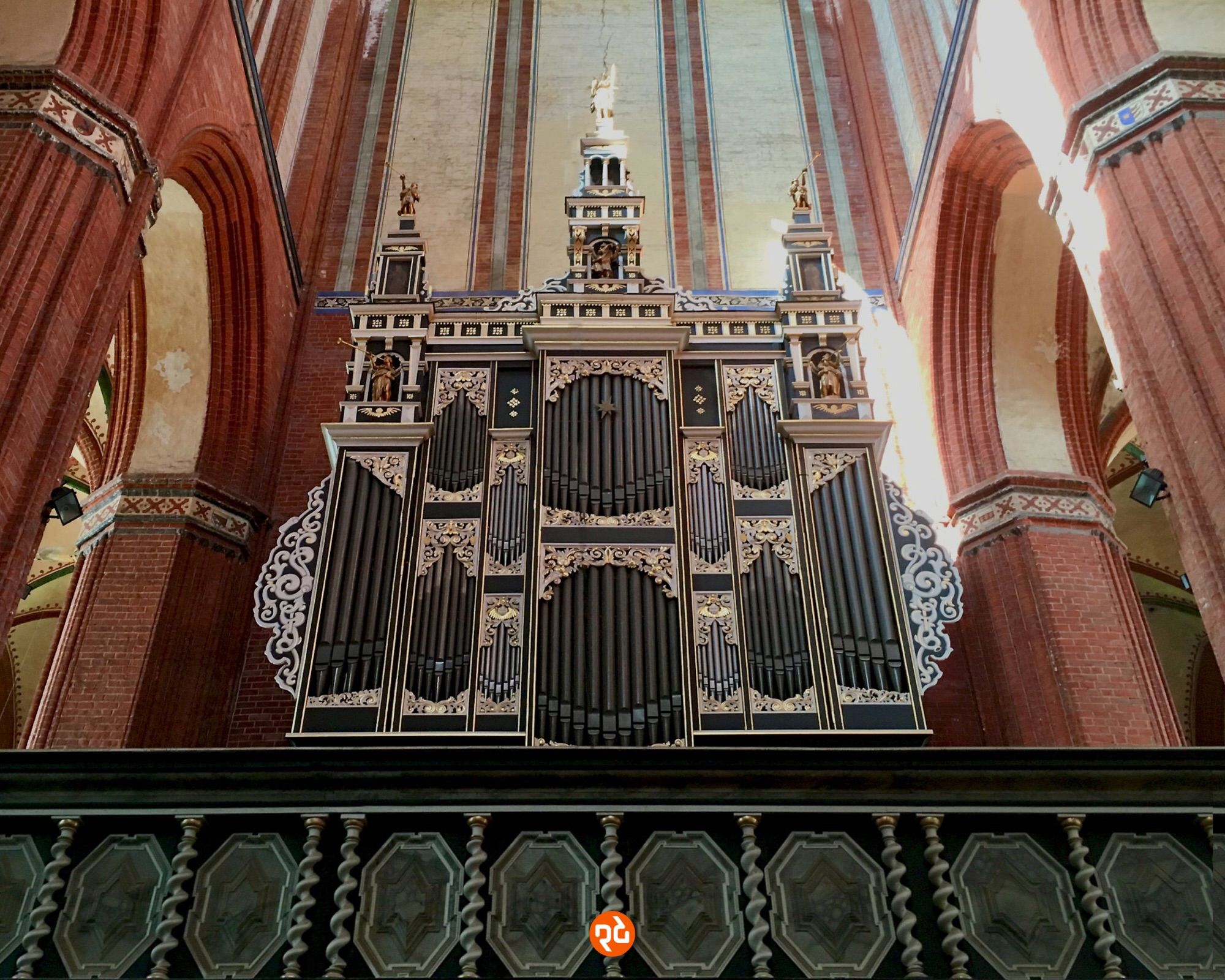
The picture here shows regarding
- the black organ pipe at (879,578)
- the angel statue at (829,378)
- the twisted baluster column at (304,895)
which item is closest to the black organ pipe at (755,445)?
the angel statue at (829,378)

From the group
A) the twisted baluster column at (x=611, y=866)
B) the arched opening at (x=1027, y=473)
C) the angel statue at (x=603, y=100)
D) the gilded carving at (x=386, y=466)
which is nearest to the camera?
the twisted baluster column at (x=611, y=866)

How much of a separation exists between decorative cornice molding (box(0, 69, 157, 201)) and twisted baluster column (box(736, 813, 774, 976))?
622 centimetres

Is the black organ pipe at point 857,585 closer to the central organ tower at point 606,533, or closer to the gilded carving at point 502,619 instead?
the central organ tower at point 606,533

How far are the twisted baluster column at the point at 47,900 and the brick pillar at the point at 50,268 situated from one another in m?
1.36

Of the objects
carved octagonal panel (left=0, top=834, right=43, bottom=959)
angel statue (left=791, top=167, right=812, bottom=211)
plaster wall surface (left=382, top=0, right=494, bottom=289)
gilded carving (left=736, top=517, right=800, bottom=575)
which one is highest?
plaster wall surface (left=382, top=0, right=494, bottom=289)

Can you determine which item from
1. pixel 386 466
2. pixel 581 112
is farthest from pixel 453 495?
pixel 581 112

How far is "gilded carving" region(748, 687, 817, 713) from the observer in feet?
29.1

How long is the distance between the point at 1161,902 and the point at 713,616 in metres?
3.54

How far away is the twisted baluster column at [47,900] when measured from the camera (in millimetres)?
6590

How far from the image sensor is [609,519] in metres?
9.95

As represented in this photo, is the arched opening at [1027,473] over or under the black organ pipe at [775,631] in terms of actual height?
over

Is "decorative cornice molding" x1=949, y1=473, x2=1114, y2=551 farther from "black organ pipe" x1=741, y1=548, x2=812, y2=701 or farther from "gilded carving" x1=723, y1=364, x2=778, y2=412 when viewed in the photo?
"black organ pipe" x1=741, y1=548, x2=812, y2=701

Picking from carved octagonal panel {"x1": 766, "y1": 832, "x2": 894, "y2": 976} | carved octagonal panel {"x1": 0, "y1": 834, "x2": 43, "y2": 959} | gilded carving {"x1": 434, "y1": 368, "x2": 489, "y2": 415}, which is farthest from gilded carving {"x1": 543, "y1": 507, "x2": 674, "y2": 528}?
carved octagonal panel {"x1": 0, "y1": 834, "x2": 43, "y2": 959}

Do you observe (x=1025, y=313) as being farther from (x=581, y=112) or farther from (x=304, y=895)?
(x=304, y=895)
